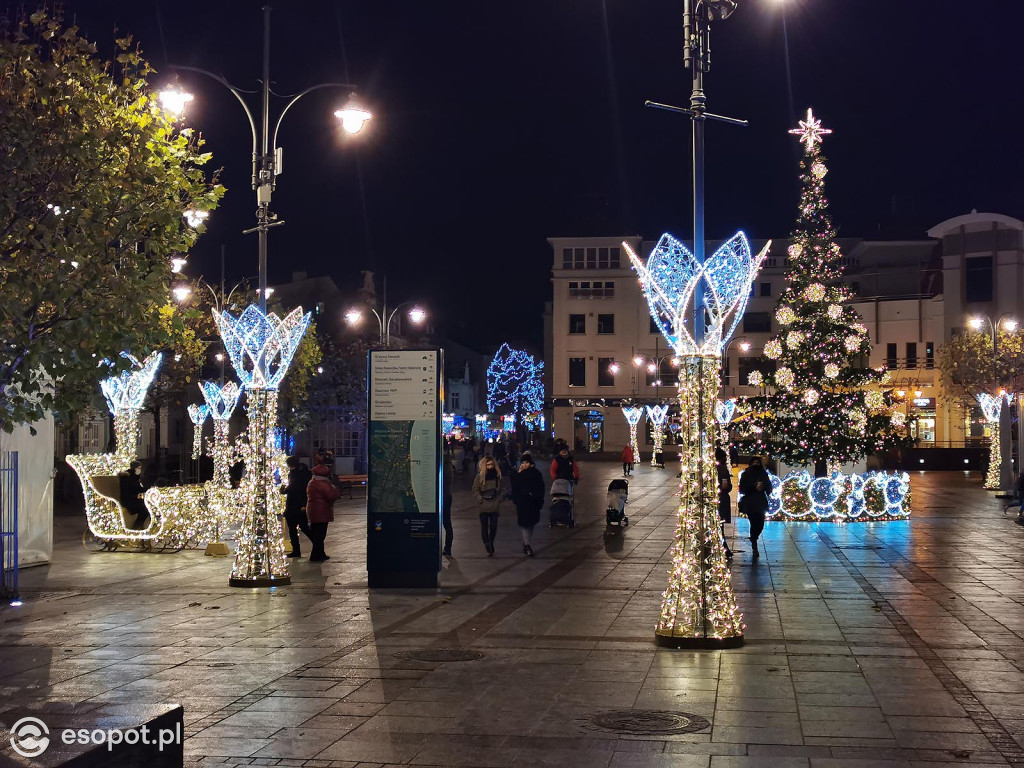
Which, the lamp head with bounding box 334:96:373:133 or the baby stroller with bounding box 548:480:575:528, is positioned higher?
the lamp head with bounding box 334:96:373:133

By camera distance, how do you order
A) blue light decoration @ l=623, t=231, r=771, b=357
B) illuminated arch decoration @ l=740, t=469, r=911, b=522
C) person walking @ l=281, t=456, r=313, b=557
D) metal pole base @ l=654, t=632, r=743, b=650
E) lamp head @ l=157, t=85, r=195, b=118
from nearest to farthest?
metal pole base @ l=654, t=632, r=743, b=650, blue light decoration @ l=623, t=231, r=771, b=357, lamp head @ l=157, t=85, r=195, b=118, person walking @ l=281, t=456, r=313, b=557, illuminated arch decoration @ l=740, t=469, r=911, b=522

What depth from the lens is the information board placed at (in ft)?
48.7

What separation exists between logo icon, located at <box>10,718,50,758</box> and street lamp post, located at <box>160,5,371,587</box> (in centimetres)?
979

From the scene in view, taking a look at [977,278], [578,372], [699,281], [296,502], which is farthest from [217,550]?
[578,372]

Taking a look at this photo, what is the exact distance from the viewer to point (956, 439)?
6291 centimetres

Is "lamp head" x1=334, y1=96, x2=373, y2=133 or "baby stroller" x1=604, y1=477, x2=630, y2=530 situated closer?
"lamp head" x1=334, y1=96, x2=373, y2=133

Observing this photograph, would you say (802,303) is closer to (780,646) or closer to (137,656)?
(780,646)

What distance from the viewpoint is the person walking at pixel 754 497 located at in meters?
18.9

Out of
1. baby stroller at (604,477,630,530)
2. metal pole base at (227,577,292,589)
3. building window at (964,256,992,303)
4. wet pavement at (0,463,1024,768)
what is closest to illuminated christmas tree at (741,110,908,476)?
baby stroller at (604,477,630,530)

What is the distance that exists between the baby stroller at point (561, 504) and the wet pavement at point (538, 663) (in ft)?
19.1

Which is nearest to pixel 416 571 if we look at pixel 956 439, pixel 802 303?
pixel 802 303

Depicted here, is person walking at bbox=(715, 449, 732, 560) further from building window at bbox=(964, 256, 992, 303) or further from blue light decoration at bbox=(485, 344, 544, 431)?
blue light decoration at bbox=(485, 344, 544, 431)

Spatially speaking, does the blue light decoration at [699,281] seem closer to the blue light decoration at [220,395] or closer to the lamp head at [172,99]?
the lamp head at [172,99]

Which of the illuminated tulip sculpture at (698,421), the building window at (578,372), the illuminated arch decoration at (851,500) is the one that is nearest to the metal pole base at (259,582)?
the illuminated tulip sculpture at (698,421)
